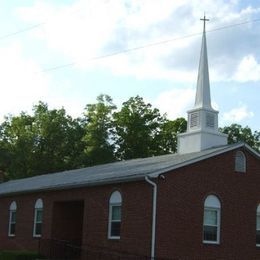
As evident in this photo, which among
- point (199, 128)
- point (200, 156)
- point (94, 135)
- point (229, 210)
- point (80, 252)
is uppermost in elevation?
point (94, 135)

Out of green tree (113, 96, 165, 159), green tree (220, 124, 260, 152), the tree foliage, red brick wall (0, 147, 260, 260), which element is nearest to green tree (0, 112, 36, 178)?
the tree foliage

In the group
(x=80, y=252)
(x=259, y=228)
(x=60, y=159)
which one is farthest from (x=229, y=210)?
(x=60, y=159)

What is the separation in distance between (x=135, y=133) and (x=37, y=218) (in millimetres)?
26219

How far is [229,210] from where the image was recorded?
26.0 meters

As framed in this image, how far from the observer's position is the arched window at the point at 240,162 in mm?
26650

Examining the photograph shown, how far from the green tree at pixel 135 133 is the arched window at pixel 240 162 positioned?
3060 cm

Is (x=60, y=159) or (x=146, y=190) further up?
(x=60, y=159)

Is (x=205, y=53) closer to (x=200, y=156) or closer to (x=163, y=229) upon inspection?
(x=200, y=156)

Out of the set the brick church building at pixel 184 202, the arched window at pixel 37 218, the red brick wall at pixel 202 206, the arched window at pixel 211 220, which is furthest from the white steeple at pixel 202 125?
the arched window at pixel 37 218

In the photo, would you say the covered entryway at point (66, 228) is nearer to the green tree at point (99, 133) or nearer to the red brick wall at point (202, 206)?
the red brick wall at point (202, 206)

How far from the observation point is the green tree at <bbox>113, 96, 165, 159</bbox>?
190 ft

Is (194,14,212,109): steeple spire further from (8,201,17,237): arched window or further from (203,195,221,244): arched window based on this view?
(8,201,17,237): arched window

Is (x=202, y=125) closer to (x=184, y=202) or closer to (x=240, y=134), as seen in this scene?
(x=184, y=202)

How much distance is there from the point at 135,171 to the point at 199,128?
4749mm
